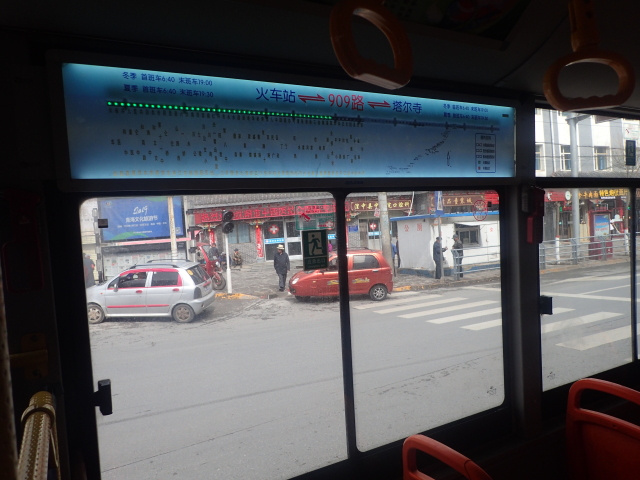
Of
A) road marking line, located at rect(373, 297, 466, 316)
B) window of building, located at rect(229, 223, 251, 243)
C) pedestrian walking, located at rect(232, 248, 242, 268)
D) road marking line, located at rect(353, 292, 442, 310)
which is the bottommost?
road marking line, located at rect(373, 297, 466, 316)

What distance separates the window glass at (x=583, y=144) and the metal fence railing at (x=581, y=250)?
0.50 m

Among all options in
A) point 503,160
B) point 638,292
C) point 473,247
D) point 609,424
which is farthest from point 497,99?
point 638,292

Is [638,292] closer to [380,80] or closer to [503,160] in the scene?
[503,160]

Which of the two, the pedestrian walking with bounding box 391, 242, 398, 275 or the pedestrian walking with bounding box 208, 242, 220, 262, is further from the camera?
the pedestrian walking with bounding box 391, 242, 398, 275

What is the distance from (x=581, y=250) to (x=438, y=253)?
57.8 inches

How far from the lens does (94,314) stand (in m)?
1.76

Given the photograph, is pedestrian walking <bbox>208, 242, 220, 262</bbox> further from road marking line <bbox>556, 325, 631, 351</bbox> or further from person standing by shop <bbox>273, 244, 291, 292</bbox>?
road marking line <bbox>556, 325, 631, 351</bbox>

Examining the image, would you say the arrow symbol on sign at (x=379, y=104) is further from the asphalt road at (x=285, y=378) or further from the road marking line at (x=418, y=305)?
the road marking line at (x=418, y=305)

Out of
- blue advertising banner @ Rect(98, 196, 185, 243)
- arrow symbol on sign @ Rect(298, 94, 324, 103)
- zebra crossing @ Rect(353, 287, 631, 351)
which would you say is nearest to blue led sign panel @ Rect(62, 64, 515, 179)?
arrow symbol on sign @ Rect(298, 94, 324, 103)

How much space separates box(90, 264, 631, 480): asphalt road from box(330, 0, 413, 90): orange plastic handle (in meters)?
1.48

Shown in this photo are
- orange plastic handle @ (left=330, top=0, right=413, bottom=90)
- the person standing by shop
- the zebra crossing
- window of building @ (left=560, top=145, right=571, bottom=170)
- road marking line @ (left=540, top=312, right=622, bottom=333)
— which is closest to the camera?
orange plastic handle @ (left=330, top=0, right=413, bottom=90)

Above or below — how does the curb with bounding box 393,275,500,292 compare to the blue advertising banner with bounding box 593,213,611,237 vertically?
below

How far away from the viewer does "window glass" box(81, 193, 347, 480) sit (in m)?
1.83

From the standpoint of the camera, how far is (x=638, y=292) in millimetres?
3689
